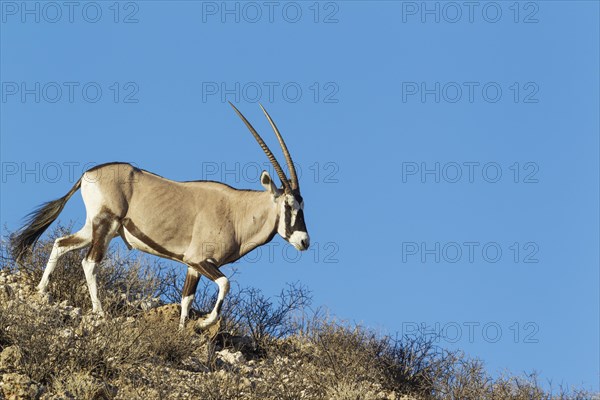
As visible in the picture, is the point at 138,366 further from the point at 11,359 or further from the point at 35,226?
the point at 35,226

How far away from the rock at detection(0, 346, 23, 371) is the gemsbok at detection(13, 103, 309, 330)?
2.79m

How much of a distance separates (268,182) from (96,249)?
260 cm

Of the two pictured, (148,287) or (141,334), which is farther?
(148,287)

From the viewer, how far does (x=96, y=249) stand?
15617mm

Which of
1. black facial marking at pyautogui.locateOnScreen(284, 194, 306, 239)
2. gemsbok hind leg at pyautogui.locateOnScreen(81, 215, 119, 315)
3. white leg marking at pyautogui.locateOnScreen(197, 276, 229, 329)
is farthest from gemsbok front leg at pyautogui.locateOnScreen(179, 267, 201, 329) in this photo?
black facial marking at pyautogui.locateOnScreen(284, 194, 306, 239)

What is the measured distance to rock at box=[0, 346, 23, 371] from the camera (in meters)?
12.6

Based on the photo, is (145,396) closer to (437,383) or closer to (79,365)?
(79,365)

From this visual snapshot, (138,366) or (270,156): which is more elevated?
(270,156)

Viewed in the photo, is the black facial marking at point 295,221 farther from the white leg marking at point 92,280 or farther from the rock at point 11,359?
the rock at point 11,359

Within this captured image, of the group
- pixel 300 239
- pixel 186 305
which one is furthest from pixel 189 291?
pixel 300 239

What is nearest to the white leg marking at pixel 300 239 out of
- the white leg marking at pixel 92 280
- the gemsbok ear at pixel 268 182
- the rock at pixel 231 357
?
the gemsbok ear at pixel 268 182

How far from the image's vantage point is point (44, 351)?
12562mm

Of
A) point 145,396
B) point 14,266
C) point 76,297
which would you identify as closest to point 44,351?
point 145,396

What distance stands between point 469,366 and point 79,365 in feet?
17.3
